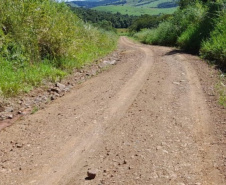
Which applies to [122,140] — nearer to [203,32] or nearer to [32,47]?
[32,47]

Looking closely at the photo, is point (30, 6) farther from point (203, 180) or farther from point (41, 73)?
point (203, 180)

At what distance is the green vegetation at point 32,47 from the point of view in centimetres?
646

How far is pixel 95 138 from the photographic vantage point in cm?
400

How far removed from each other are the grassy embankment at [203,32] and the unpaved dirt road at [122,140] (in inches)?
48.0

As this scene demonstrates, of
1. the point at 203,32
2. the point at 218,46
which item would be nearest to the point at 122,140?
the point at 218,46

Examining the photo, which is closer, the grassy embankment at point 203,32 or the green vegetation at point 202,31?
the grassy embankment at point 203,32

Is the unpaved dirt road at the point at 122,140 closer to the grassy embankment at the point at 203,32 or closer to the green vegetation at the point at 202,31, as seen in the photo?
the grassy embankment at the point at 203,32

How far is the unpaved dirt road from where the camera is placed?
9.99ft

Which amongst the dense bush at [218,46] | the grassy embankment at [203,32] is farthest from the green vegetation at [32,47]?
the dense bush at [218,46]

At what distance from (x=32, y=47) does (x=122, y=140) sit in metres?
4.69

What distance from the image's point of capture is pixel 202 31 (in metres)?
13.2

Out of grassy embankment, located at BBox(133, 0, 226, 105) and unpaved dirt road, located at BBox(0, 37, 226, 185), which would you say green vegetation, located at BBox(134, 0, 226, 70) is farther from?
unpaved dirt road, located at BBox(0, 37, 226, 185)

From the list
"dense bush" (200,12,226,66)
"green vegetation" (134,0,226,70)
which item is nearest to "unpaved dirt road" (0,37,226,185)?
"dense bush" (200,12,226,66)

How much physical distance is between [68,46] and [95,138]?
5373 millimetres
